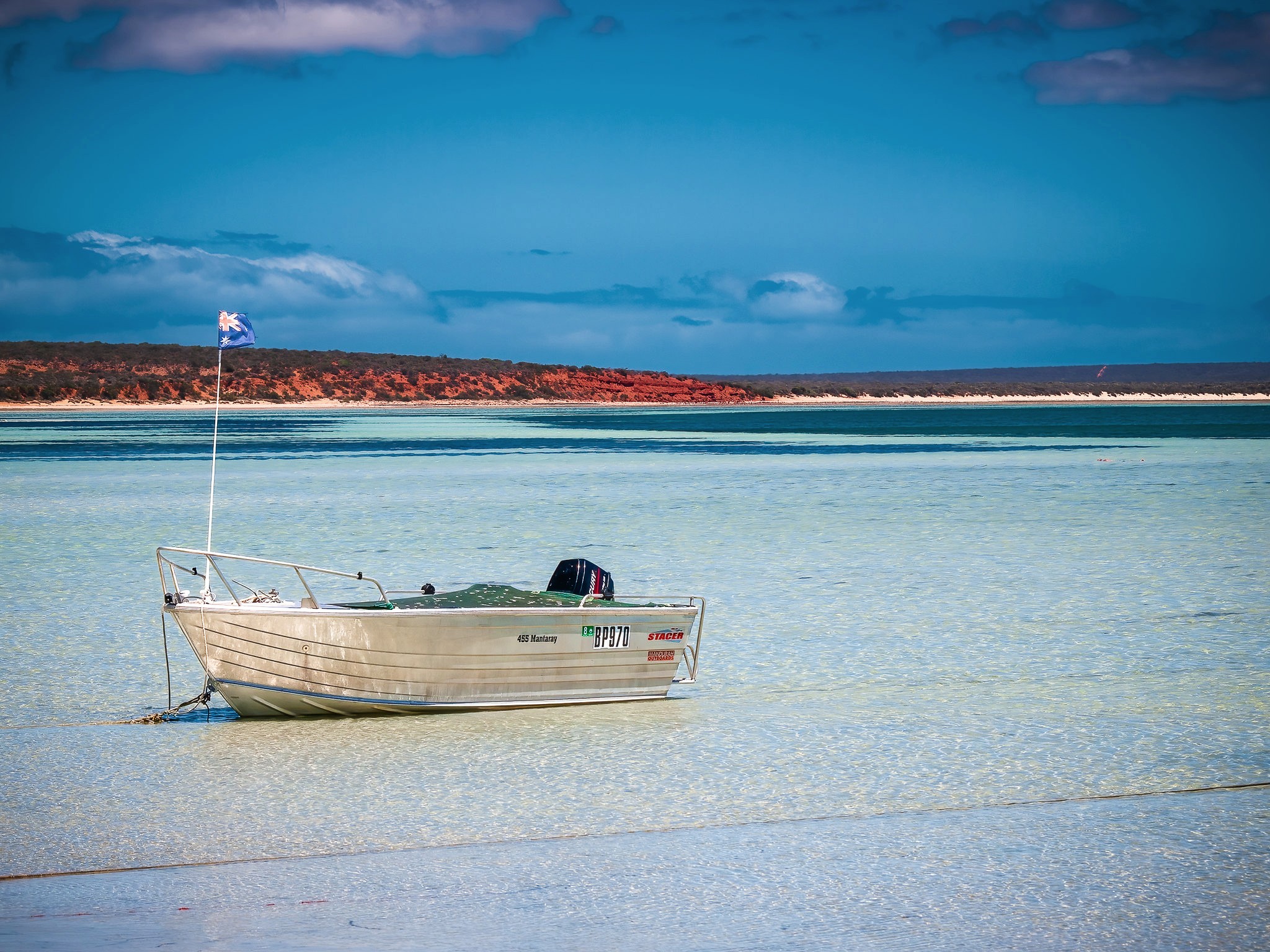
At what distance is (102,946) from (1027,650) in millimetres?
7508

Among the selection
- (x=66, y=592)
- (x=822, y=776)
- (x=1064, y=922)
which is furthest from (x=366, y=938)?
(x=66, y=592)

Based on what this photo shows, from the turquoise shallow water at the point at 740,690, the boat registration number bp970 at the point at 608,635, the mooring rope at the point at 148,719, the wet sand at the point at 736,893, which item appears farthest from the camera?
the boat registration number bp970 at the point at 608,635

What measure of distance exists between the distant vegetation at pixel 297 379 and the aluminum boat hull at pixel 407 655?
97917 mm

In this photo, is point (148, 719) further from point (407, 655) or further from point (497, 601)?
point (497, 601)

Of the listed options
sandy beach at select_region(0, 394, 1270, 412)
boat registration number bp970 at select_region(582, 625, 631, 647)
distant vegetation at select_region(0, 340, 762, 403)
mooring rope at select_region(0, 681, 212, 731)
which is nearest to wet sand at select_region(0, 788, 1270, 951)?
boat registration number bp970 at select_region(582, 625, 631, 647)

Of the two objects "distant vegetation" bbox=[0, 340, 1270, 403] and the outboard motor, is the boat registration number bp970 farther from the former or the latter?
"distant vegetation" bbox=[0, 340, 1270, 403]

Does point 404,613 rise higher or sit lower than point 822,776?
higher

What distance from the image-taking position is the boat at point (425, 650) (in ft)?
26.6

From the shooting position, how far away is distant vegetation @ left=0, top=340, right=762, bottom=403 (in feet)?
365

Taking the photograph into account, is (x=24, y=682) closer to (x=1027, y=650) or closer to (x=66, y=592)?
(x=66, y=592)

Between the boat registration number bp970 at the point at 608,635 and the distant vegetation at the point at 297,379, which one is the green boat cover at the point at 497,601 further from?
the distant vegetation at the point at 297,379

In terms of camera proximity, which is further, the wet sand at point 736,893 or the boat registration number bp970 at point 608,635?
the boat registration number bp970 at point 608,635

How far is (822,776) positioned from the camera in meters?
7.21

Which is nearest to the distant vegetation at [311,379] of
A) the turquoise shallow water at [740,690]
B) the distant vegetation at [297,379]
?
the distant vegetation at [297,379]
